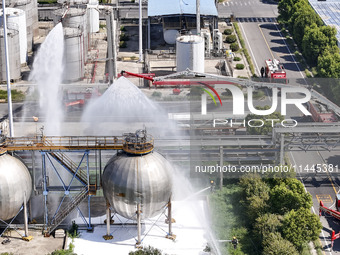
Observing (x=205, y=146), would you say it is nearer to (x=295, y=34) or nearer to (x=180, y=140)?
(x=180, y=140)

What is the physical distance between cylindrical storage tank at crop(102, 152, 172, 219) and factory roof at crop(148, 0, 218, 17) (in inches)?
2127

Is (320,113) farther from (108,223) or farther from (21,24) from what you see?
(21,24)

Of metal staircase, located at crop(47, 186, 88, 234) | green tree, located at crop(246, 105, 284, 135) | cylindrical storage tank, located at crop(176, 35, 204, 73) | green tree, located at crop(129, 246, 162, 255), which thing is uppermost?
cylindrical storage tank, located at crop(176, 35, 204, 73)

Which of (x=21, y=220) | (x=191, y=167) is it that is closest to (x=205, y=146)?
(x=191, y=167)

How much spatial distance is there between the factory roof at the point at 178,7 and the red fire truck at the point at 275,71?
14.0m

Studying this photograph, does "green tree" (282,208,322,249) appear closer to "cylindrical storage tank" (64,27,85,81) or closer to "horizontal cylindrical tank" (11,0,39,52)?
"cylindrical storage tank" (64,27,85,81)

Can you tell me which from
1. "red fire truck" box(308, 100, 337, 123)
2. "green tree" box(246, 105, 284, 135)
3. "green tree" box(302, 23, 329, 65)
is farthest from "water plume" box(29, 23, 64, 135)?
"green tree" box(302, 23, 329, 65)

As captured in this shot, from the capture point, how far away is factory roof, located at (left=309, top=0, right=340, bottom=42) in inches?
4776

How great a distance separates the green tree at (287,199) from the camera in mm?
68938

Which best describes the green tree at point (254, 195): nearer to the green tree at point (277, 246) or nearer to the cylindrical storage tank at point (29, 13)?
the green tree at point (277, 246)

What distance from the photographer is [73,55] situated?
334 feet

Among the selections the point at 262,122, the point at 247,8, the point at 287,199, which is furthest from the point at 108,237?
the point at 247,8

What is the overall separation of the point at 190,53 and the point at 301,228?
43.0 meters

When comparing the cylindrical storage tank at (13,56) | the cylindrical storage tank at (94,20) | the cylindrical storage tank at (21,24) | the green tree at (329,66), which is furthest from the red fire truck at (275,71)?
the cylindrical storage tank at (21,24)
